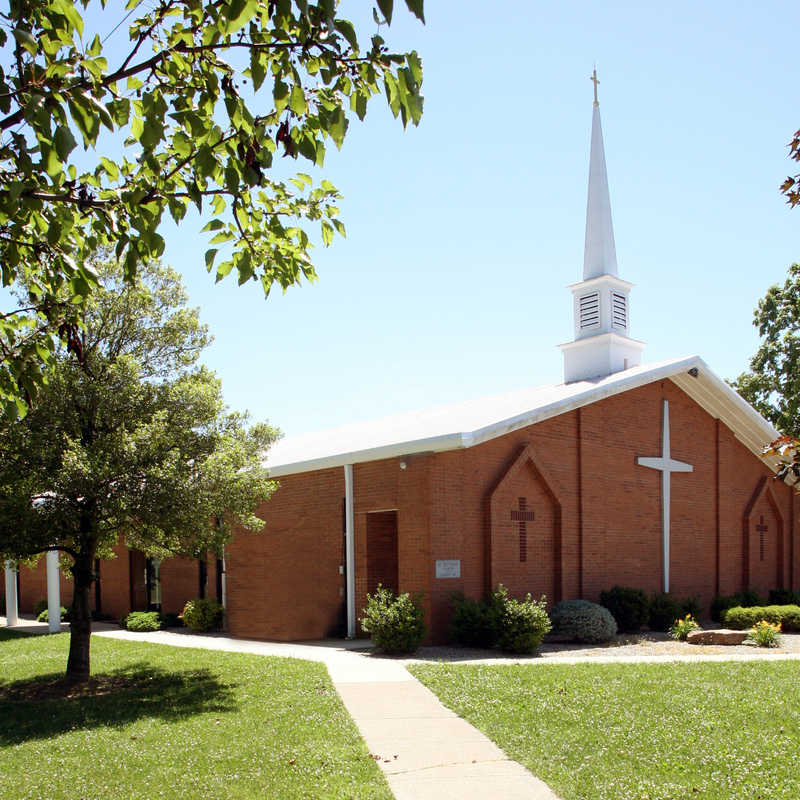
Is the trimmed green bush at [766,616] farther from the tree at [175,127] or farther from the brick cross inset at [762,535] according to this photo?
the tree at [175,127]

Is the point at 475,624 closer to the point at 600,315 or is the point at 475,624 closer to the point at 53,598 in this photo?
the point at 600,315

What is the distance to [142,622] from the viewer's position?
19.8m

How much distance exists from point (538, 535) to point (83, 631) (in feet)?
28.9

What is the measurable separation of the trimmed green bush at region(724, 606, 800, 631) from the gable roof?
17.6ft

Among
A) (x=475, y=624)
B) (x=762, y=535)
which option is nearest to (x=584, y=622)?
(x=475, y=624)

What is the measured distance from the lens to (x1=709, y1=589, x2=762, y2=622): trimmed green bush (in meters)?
20.9

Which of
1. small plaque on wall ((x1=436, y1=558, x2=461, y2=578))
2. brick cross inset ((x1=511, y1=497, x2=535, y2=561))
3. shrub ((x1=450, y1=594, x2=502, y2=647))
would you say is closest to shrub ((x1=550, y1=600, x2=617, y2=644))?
brick cross inset ((x1=511, y1=497, x2=535, y2=561))

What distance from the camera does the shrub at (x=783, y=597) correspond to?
A: 888 inches

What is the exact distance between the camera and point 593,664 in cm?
1211

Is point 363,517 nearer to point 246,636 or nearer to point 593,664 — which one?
point 246,636

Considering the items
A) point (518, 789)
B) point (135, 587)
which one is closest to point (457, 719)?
point (518, 789)

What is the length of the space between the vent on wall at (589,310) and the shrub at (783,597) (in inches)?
343

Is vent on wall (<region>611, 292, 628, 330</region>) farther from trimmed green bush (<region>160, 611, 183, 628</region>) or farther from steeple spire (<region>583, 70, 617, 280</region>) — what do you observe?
trimmed green bush (<region>160, 611, 183, 628</region>)

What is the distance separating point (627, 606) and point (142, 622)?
10784mm
